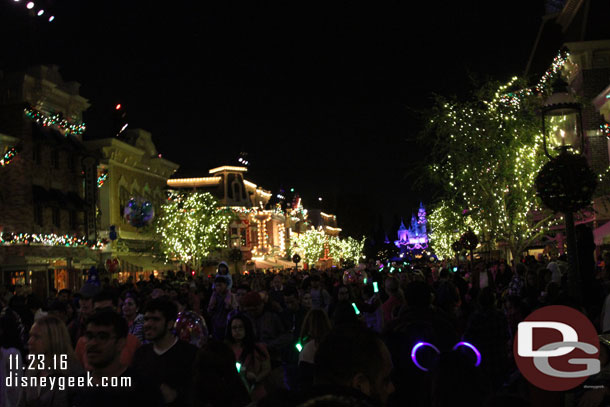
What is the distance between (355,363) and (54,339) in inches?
141

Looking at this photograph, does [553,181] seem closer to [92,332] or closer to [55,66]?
[92,332]

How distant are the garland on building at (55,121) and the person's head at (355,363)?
31.4 metres

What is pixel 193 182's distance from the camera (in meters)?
60.7

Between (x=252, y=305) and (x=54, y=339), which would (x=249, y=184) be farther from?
(x=54, y=339)

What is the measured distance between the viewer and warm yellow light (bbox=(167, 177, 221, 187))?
59.1 meters

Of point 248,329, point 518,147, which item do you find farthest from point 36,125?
point 248,329

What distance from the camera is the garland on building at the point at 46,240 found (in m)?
29.0

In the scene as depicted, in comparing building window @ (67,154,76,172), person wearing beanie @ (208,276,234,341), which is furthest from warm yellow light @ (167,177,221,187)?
person wearing beanie @ (208,276,234,341)

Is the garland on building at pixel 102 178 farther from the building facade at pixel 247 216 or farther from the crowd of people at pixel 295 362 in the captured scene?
the crowd of people at pixel 295 362

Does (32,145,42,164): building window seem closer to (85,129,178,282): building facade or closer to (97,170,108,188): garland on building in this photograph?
(85,129,178,282): building facade

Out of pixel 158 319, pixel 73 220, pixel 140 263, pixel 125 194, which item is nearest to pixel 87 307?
pixel 158 319

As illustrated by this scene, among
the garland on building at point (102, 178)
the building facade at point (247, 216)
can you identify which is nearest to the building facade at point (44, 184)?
the garland on building at point (102, 178)

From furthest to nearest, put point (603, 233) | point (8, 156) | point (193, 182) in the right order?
point (193, 182), point (8, 156), point (603, 233)

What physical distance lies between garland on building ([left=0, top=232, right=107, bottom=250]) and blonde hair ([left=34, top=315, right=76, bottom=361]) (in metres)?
25.5
